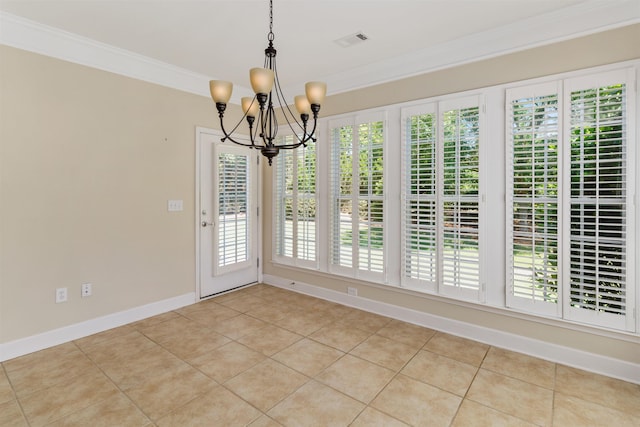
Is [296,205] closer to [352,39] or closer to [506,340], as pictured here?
[352,39]

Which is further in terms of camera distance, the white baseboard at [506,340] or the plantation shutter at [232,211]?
the plantation shutter at [232,211]

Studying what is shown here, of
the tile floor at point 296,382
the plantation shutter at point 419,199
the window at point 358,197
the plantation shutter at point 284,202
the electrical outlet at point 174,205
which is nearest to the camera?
the tile floor at point 296,382

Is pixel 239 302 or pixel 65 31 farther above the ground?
pixel 65 31

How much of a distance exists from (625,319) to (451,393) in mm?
1409

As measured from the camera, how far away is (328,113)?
3932mm

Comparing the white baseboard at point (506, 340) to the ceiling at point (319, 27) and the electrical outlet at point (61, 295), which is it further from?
the electrical outlet at point (61, 295)

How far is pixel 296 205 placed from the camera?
14.1 ft

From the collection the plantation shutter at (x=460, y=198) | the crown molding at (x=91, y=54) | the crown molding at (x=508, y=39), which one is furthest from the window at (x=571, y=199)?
the crown molding at (x=91, y=54)

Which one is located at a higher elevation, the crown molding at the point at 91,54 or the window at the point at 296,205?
the crown molding at the point at 91,54

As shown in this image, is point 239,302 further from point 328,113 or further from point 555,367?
point 555,367

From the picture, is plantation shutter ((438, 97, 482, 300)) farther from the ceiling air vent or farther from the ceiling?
the ceiling air vent

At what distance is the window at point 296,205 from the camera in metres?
4.13

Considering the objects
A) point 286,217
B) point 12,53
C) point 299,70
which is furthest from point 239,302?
point 12,53

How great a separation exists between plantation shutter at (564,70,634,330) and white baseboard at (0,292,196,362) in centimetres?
388
